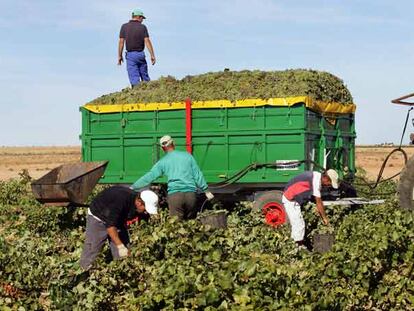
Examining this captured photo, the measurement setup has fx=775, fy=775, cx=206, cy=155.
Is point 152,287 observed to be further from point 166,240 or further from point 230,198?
point 230,198

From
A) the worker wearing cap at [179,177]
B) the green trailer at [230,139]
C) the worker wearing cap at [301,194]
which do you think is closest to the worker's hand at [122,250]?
the worker wearing cap at [179,177]

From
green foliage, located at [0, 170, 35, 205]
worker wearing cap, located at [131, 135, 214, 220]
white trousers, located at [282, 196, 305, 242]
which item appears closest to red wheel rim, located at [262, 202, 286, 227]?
white trousers, located at [282, 196, 305, 242]

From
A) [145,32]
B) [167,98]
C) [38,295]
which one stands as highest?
[145,32]

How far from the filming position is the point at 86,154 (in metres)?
14.7

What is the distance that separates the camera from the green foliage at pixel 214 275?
5.96 m

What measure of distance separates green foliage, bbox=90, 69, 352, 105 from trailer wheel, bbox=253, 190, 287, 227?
1708 mm

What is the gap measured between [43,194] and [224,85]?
382 centimetres

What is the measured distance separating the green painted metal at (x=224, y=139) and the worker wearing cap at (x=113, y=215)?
17.3 ft

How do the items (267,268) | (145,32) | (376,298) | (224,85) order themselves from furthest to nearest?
1. (145,32)
2. (224,85)
3. (376,298)
4. (267,268)

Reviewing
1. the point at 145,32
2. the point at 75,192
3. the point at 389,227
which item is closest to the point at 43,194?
the point at 75,192

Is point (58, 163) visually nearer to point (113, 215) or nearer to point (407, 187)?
point (407, 187)

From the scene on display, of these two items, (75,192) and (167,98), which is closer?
(75,192)

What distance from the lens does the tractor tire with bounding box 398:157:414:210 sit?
11.5m

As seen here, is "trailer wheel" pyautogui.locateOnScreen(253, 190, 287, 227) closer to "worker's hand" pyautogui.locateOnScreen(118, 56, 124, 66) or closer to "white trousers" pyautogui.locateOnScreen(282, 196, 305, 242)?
"white trousers" pyautogui.locateOnScreen(282, 196, 305, 242)
